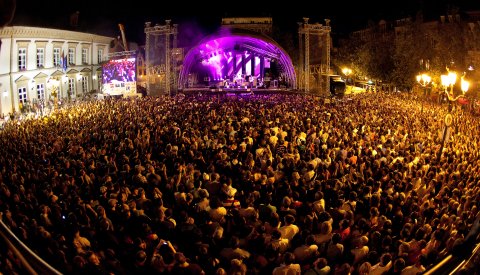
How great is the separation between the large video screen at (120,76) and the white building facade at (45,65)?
3.63m

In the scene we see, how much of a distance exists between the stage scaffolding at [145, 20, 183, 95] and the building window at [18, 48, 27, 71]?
847 cm

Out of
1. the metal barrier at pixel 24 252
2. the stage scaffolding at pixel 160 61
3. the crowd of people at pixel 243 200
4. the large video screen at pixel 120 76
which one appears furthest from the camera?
the stage scaffolding at pixel 160 61

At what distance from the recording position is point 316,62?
30953mm

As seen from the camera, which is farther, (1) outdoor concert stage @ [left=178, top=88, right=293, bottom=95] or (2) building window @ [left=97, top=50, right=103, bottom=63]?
(2) building window @ [left=97, top=50, right=103, bottom=63]

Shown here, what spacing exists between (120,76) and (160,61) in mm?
3241

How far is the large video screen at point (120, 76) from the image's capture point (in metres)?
29.2

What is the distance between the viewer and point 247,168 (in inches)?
356

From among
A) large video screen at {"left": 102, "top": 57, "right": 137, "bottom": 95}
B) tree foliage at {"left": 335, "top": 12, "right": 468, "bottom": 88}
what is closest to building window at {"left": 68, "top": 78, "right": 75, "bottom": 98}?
large video screen at {"left": 102, "top": 57, "right": 137, "bottom": 95}

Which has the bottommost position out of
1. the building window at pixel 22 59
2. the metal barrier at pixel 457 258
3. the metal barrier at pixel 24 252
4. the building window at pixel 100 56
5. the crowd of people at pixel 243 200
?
the crowd of people at pixel 243 200

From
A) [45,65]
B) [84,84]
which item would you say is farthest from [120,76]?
[84,84]

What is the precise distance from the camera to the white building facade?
25.9m

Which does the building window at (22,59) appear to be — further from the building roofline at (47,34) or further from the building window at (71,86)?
the building window at (71,86)

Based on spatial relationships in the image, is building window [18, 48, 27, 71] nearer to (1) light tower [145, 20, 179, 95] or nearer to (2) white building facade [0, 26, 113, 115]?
(2) white building facade [0, 26, 113, 115]

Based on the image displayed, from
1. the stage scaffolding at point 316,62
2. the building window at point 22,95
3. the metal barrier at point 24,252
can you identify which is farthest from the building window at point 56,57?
the metal barrier at point 24,252
